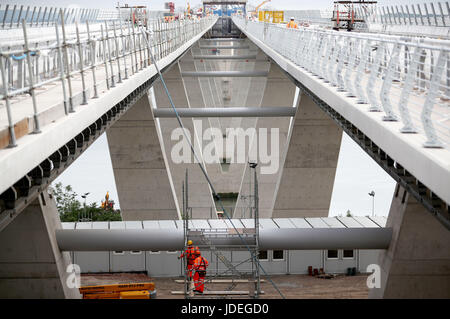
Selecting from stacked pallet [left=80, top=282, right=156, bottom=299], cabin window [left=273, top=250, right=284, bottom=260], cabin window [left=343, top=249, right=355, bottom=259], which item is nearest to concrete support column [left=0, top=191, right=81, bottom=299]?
stacked pallet [left=80, top=282, right=156, bottom=299]

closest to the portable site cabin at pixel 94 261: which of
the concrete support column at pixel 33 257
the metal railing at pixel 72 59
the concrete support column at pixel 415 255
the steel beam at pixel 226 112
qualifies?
the steel beam at pixel 226 112

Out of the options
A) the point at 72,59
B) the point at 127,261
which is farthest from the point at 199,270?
the point at 127,261

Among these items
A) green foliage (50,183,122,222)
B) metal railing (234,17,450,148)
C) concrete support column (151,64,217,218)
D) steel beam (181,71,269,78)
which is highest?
metal railing (234,17,450,148)

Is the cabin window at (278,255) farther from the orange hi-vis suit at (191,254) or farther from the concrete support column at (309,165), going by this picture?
the orange hi-vis suit at (191,254)

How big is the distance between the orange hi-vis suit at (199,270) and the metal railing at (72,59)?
3.74 metres

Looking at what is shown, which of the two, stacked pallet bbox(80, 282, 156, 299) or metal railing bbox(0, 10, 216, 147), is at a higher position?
metal railing bbox(0, 10, 216, 147)

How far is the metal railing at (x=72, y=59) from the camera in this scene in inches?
208

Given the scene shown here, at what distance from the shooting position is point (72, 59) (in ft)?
37.6

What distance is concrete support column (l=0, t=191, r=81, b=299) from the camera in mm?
10797

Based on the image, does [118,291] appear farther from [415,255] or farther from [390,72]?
[390,72]

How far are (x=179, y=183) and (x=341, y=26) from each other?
50.1 ft

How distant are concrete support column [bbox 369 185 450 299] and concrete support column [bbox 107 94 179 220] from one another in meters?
11.7

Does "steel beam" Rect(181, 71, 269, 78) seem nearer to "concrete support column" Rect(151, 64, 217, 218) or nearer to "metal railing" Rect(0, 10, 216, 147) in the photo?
"concrete support column" Rect(151, 64, 217, 218)
